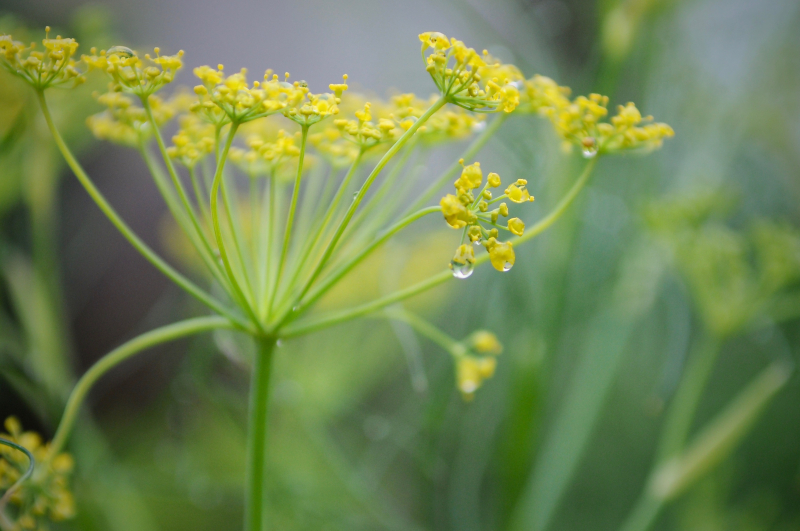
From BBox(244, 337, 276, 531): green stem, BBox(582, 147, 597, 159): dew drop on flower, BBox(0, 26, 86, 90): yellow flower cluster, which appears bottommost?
BBox(244, 337, 276, 531): green stem

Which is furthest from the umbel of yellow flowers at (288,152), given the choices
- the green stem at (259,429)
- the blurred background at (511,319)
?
the blurred background at (511,319)

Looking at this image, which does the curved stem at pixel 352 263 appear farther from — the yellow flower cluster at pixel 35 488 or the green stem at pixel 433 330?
the yellow flower cluster at pixel 35 488

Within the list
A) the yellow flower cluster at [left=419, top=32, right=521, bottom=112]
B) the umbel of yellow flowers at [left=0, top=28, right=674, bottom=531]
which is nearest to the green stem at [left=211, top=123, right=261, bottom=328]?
the umbel of yellow flowers at [left=0, top=28, right=674, bottom=531]

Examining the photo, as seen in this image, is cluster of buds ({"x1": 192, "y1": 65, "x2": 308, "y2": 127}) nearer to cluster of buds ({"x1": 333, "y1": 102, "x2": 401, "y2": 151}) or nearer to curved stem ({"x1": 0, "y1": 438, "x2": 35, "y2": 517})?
cluster of buds ({"x1": 333, "y1": 102, "x2": 401, "y2": 151})

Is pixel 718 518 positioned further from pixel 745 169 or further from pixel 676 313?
pixel 745 169

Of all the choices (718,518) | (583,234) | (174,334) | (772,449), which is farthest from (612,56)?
(772,449)

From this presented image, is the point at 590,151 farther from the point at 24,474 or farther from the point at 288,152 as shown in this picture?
the point at 24,474
